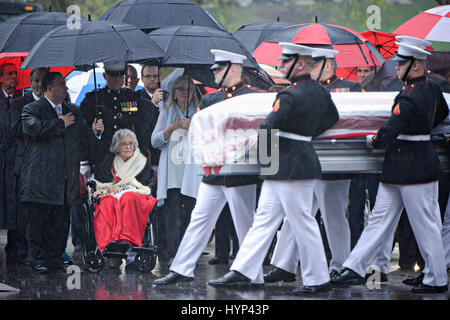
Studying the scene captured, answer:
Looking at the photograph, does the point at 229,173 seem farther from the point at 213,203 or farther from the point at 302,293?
the point at 302,293

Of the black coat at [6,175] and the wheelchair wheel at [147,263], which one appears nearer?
the wheelchair wheel at [147,263]

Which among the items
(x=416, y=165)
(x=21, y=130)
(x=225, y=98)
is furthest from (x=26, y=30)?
(x=416, y=165)

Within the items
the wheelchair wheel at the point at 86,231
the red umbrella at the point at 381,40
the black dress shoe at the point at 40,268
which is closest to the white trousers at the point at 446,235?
the wheelchair wheel at the point at 86,231

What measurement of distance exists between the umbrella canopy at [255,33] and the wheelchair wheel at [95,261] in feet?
12.7

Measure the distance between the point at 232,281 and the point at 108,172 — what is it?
216cm

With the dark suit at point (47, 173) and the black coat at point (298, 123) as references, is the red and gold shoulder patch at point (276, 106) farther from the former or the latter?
the dark suit at point (47, 173)

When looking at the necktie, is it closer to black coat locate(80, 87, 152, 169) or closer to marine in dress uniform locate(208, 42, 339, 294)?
black coat locate(80, 87, 152, 169)

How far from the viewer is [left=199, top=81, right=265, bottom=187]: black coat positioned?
823cm

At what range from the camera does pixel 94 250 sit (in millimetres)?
9375

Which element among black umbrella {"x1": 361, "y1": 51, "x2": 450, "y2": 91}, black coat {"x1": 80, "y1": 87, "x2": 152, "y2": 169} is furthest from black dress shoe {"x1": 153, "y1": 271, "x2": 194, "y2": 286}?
black umbrella {"x1": 361, "y1": 51, "x2": 450, "y2": 91}

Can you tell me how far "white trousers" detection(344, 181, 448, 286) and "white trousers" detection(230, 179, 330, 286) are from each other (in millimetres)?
482

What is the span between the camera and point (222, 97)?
8633mm

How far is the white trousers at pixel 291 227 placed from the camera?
775 cm

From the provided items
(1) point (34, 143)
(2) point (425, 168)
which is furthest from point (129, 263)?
(2) point (425, 168)
